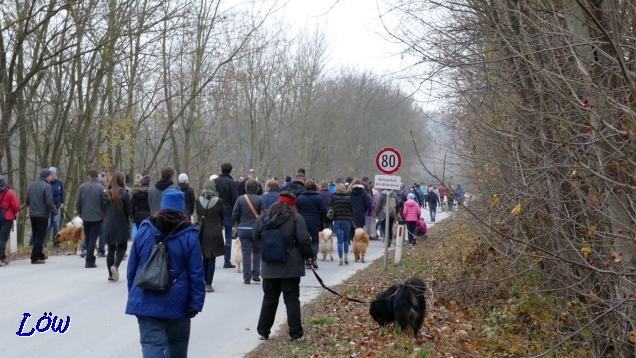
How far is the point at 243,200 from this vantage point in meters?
14.9

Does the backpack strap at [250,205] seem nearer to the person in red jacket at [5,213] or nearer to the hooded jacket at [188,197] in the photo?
the hooded jacket at [188,197]

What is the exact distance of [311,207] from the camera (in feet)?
55.1

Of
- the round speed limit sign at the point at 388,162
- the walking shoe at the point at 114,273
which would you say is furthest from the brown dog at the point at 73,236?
the round speed limit sign at the point at 388,162

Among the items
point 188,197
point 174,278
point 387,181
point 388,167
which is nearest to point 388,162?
point 388,167

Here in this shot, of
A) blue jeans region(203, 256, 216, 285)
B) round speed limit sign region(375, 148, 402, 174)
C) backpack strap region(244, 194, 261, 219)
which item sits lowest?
blue jeans region(203, 256, 216, 285)

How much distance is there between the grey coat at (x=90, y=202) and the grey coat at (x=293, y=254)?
773cm

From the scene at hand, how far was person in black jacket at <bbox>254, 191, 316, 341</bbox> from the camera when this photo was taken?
9.63 meters

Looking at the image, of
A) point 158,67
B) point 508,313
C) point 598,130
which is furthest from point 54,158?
point 598,130

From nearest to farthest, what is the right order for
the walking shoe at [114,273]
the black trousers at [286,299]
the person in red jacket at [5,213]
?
the black trousers at [286,299]
the walking shoe at [114,273]
the person in red jacket at [5,213]

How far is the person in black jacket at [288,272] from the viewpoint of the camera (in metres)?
9.63

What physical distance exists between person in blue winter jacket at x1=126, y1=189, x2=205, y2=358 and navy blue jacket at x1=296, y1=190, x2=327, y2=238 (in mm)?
10087

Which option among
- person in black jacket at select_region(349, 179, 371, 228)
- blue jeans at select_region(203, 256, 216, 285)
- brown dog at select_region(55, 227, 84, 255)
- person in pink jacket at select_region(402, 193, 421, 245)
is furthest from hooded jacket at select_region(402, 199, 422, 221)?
blue jeans at select_region(203, 256, 216, 285)

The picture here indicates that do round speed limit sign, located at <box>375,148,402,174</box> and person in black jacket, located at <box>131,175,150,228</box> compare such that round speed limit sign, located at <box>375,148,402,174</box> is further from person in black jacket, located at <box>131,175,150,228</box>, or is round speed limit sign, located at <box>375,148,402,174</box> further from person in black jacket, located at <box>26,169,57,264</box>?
person in black jacket, located at <box>26,169,57,264</box>

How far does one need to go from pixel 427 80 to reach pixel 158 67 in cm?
2247
